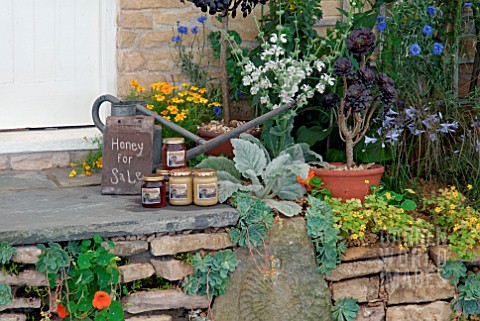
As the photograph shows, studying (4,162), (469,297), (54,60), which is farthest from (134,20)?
(469,297)

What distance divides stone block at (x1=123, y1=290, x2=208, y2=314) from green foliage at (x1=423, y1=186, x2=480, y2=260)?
1.29m

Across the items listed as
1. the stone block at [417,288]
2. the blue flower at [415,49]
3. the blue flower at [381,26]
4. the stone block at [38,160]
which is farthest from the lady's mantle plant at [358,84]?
the stone block at [38,160]

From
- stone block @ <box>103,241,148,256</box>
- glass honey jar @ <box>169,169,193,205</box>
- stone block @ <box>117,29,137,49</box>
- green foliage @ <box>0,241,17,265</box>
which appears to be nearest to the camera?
green foliage @ <box>0,241,17,265</box>

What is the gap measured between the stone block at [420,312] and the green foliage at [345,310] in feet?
0.72

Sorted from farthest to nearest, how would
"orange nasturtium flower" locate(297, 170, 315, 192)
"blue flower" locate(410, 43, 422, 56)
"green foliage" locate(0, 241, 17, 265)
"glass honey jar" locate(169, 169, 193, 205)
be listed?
1. "blue flower" locate(410, 43, 422, 56)
2. "orange nasturtium flower" locate(297, 170, 315, 192)
3. "glass honey jar" locate(169, 169, 193, 205)
4. "green foliage" locate(0, 241, 17, 265)

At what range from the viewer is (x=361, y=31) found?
13.5ft

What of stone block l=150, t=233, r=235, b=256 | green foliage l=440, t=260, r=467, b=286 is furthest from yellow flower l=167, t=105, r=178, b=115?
green foliage l=440, t=260, r=467, b=286

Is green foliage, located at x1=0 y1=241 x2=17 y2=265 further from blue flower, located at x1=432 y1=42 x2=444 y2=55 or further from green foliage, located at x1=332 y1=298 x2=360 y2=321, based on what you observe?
blue flower, located at x1=432 y1=42 x2=444 y2=55

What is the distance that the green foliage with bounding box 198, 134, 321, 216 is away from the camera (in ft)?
13.2

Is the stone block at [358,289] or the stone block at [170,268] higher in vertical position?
the stone block at [170,268]

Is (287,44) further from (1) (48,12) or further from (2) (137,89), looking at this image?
(1) (48,12)

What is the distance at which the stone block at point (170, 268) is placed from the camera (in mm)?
3762

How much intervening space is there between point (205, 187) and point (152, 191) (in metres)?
0.25

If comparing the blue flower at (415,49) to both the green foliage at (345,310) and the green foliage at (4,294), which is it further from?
the green foliage at (4,294)
